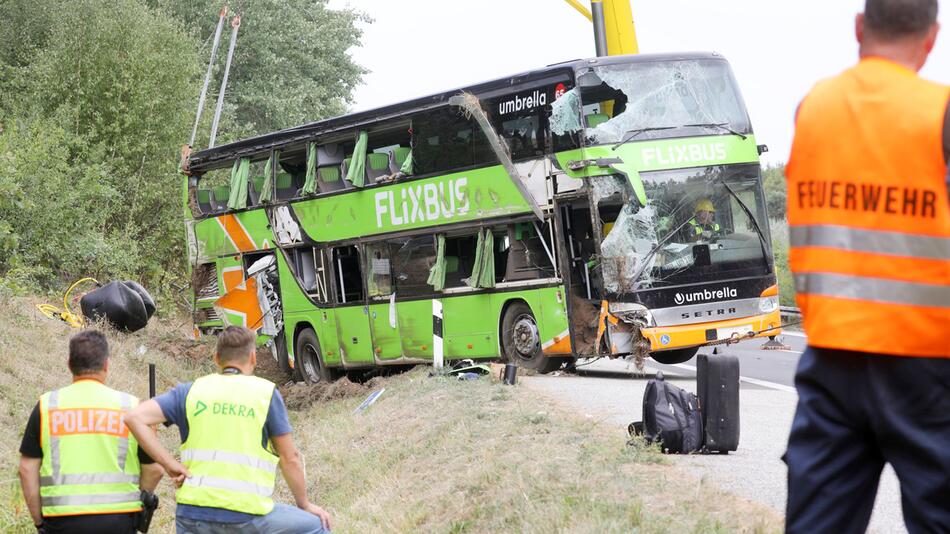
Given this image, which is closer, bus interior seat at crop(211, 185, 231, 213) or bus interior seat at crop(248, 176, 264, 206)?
bus interior seat at crop(248, 176, 264, 206)

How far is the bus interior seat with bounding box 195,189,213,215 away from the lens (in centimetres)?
2552

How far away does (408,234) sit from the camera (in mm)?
19766

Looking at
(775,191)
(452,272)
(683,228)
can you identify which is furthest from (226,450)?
(775,191)

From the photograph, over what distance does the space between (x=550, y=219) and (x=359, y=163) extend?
435 cm

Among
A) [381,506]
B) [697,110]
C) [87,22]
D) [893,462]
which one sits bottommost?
[381,506]

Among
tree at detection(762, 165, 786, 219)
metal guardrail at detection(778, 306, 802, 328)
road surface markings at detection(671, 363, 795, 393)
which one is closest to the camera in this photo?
road surface markings at detection(671, 363, 795, 393)

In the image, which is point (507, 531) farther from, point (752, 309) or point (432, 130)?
→ point (432, 130)

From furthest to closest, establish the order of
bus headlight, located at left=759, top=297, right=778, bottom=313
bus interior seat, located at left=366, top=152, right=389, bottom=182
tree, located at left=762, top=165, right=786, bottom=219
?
tree, located at left=762, top=165, right=786, bottom=219 → bus interior seat, located at left=366, top=152, right=389, bottom=182 → bus headlight, located at left=759, top=297, right=778, bottom=313

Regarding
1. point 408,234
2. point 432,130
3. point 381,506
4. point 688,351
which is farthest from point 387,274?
point 381,506

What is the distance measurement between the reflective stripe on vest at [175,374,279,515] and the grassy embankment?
76.8 inches

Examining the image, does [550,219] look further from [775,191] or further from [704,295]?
[775,191]

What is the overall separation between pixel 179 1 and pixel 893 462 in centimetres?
4018

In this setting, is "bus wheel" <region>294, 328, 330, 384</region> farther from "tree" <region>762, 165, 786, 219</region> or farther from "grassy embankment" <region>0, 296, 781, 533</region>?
"tree" <region>762, 165, 786, 219</region>

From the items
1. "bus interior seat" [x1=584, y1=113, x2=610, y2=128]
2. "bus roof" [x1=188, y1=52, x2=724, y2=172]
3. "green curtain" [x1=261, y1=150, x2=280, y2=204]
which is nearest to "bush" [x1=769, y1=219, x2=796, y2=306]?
"bus roof" [x1=188, y1=52, x2=724, y2=172]
